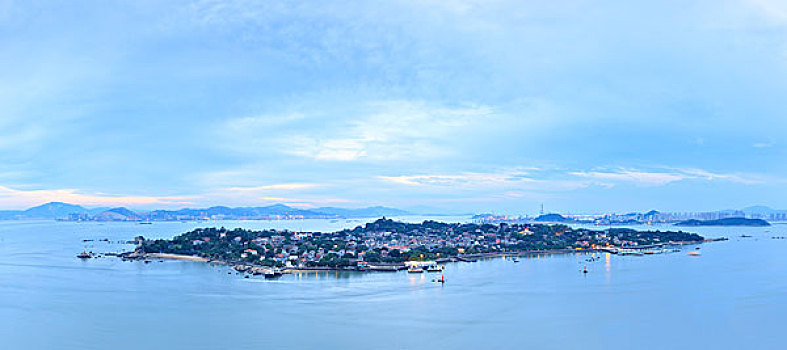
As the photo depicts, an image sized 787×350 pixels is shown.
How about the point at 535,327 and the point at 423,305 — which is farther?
the point at 423,305

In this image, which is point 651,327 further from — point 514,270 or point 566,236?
point 566,236

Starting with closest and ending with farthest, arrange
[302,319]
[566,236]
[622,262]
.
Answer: [302,319] → [622,262] → [566,236]

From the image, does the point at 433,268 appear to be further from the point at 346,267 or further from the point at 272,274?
the point at 272,274

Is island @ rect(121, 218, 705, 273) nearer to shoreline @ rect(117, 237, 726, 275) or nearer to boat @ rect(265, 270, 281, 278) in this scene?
shoreline @ rect(117, 237, 726, 275)

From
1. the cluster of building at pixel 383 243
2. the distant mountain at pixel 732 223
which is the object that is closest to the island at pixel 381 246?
the cluster of building at pixel 383 243

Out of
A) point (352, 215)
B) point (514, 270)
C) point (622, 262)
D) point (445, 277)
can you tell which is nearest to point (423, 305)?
point (445, 277)

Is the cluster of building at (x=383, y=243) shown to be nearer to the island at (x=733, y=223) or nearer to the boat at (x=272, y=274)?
the boat at (x=272, y=274)
